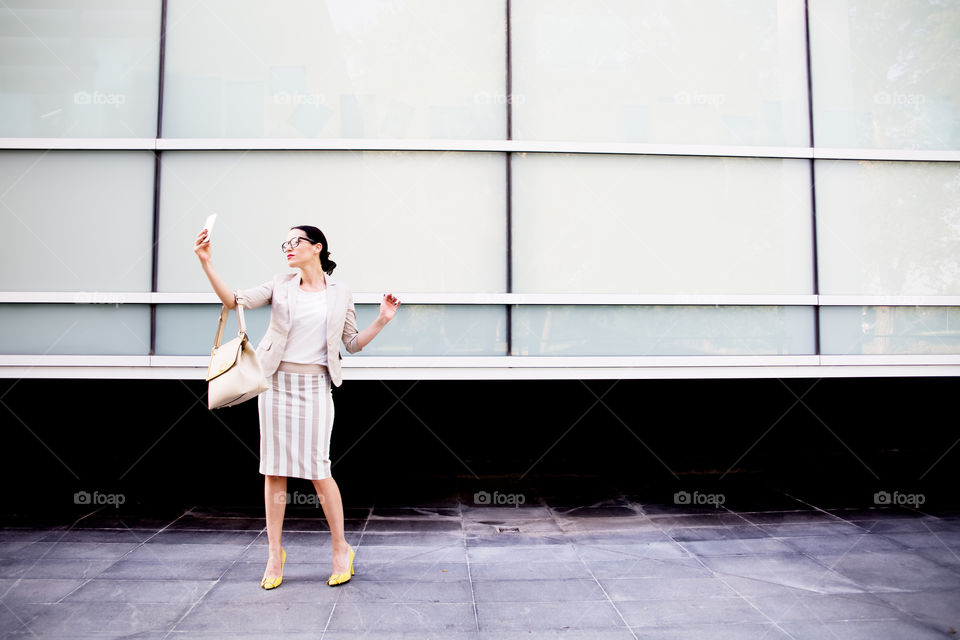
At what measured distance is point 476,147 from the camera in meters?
5.09

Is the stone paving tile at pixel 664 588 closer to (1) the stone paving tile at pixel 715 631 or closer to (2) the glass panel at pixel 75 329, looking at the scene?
(1) the stone paving tile at pixel 715 631

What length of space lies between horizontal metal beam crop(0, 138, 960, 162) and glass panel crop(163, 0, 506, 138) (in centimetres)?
10

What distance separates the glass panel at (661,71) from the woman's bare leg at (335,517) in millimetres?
3428

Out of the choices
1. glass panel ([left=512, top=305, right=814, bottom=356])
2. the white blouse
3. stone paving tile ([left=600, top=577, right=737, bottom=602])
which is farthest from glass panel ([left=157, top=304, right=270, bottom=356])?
stone paving tile ([left=600, top=577, right=737, bottom=602])

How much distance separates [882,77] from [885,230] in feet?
4.75

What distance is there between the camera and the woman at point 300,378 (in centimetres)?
354

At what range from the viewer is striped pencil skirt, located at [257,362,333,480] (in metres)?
3.55

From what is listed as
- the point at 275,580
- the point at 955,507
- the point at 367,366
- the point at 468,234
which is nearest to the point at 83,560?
the point at 275,580

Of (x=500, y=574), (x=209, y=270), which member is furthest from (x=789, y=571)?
(x=209, y=270)

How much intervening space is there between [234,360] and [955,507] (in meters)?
6.71

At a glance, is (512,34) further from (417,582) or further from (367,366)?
(417,582)

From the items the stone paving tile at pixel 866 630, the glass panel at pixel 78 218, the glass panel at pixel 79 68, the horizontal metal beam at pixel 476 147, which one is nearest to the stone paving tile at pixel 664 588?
→ the stone paving tile at pixel 866 630

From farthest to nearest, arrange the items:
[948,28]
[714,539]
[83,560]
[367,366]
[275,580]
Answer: [948,28] < [367,366] < [714,539] < [83,560] < [275,580]

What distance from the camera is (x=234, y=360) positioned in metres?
3.25
